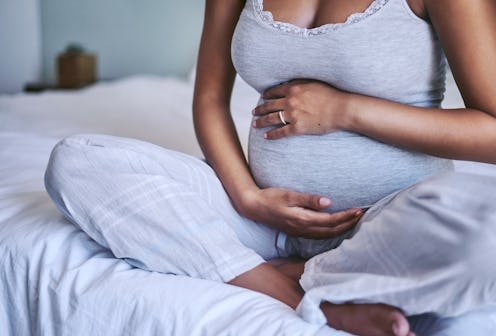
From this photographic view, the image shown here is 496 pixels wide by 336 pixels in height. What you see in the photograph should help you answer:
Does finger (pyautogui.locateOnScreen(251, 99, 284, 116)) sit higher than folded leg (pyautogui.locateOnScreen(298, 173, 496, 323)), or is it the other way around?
finger (pyautogui.locateOnScreen(251, 99, 284, 116))

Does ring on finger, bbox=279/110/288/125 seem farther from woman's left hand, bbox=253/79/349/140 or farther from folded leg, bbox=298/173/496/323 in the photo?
folded leg, bbox=298/173/496/323

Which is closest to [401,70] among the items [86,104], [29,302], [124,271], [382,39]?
[382,39]

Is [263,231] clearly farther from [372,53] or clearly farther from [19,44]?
[19,44]

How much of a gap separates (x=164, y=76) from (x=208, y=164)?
254 centimetres

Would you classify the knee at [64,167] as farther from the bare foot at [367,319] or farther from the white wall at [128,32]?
the white wall at [128,32]

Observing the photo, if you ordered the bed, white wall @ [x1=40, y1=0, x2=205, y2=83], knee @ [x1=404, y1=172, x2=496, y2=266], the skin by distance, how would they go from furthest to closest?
white wall @ [x1=40, y1=0, x2=205, y2=83] < the skin < the bed < knee @ [x1=404, y1=172, x2=496, y2=266]

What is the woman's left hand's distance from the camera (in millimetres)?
786

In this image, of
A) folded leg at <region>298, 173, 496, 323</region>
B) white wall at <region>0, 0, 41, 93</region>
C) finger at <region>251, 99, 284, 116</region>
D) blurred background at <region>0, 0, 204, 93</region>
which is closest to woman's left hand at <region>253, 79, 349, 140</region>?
finger at <region>251, 99, 284, 116</region>

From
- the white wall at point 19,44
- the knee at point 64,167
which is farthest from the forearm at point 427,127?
the white wall at point 19,44

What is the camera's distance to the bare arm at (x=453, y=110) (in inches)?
27.7

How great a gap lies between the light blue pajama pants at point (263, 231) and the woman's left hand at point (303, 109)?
0.14 metres

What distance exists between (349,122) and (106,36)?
2882 millimetres

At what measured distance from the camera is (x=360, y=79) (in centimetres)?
78

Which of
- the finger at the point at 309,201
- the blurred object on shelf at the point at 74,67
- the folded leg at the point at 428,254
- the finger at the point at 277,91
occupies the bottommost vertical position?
the blurred object on shelf at the point at 74,67
